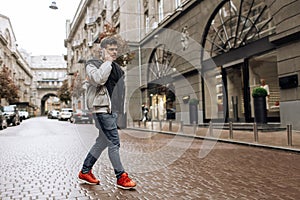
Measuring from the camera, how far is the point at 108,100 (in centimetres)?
439

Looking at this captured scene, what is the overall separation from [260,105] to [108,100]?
10.1 m

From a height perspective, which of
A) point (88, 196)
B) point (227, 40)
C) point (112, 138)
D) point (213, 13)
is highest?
point (213, 13)

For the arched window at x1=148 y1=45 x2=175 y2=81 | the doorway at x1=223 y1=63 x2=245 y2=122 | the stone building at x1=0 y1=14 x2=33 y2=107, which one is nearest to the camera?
the doorway at x1=223 y1=63 x2=245 y2=122

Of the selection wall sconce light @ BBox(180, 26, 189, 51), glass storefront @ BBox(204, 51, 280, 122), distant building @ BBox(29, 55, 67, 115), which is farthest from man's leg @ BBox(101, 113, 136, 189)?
distant building @ BBox(29, 55, 67, 115)

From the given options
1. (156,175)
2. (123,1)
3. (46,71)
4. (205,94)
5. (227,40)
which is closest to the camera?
(156,175)

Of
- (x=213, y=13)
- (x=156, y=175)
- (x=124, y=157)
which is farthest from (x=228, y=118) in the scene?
(x=156, y=175)

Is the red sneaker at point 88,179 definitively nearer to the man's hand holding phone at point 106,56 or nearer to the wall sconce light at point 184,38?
the man's hand holding phone at point 106,56

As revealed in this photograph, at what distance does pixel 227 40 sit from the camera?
16844 mm

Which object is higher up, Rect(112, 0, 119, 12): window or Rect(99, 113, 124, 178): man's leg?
Rect(112, 0, 119, 12): window

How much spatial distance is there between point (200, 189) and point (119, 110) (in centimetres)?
149

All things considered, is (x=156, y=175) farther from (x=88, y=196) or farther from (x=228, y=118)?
(x=228, y=118)

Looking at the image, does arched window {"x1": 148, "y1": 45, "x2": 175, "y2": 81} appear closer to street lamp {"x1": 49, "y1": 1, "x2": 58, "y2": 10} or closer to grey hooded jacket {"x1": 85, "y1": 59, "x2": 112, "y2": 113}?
street lamp {"x1": 49, "y1": 1, "x2": 58, "y2": 10}

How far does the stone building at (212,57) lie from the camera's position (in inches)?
497

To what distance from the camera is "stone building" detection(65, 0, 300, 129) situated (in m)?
12.6
